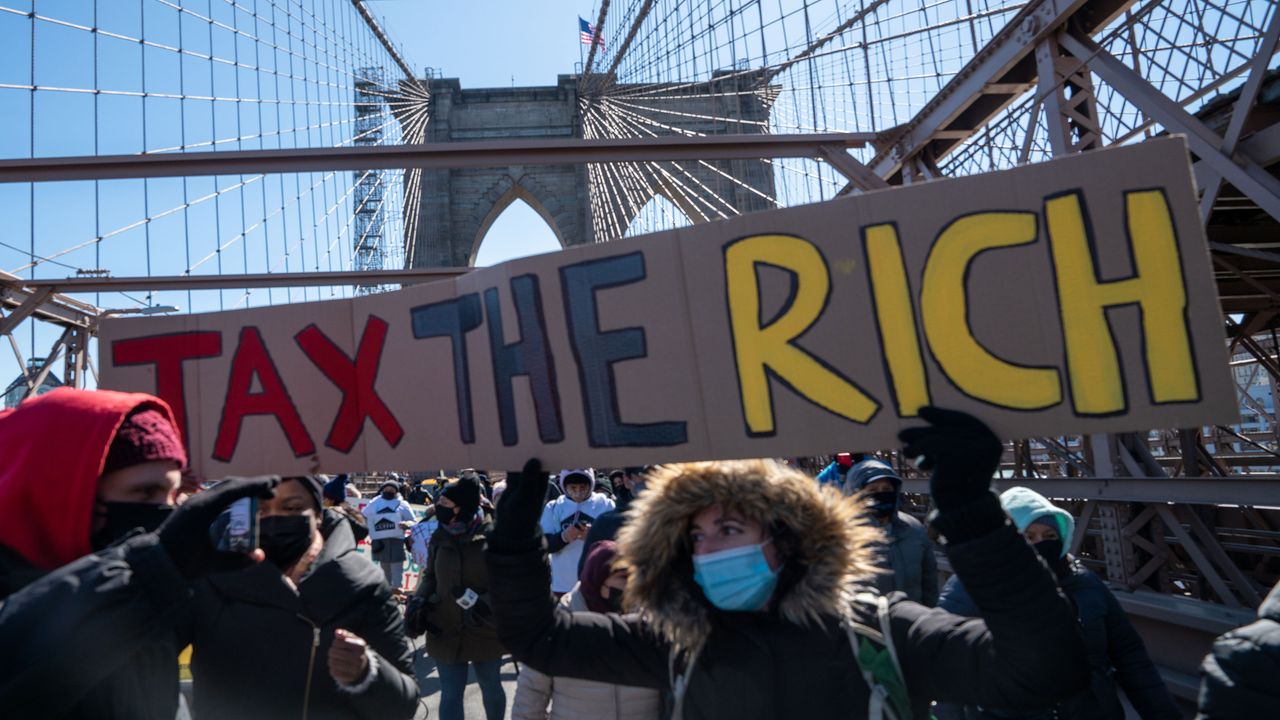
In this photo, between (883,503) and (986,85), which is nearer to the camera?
(883,503)

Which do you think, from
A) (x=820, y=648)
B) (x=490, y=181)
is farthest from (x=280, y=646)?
(x=490, y=181)

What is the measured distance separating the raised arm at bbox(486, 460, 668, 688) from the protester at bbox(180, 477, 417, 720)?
0.44 m

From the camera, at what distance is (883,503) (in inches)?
144

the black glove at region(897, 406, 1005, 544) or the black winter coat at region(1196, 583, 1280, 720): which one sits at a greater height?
the black glove at region(897, 406, 1005, 544)

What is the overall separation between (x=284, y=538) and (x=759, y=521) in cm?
118

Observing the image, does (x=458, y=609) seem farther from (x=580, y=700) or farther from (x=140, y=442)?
(x=140, y=442)

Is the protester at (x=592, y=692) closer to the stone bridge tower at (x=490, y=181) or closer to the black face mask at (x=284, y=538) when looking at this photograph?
the black face mask at (x=284, y=538)

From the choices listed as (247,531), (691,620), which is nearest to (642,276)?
(691,620)

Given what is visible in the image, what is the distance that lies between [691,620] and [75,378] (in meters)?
12.1

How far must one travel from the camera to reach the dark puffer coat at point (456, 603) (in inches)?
155

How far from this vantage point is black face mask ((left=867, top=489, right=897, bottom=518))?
144 inches

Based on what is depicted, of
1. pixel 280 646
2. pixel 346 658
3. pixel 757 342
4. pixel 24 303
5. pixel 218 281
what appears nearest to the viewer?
pixel 757 342

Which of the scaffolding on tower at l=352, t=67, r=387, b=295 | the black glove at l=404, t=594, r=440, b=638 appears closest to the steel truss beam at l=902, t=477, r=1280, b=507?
the black glove at l=404, t=594, r=440, b=638

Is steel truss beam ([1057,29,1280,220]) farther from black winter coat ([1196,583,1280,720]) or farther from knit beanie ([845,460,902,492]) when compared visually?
black winter coat ([1196,583,1280,720])
